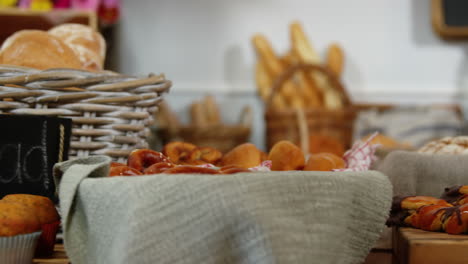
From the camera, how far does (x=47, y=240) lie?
25.5 inches

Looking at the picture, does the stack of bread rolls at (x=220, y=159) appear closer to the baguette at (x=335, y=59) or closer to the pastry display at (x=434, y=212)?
the pastry display at (x=434, y=212)

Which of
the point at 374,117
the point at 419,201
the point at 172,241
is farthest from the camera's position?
the point at 374,117

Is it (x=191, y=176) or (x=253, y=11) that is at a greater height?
(x=253, y=11)

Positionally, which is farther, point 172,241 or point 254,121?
point 254,121

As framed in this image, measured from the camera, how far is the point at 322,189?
0.57 metres

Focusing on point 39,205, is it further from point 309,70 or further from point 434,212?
point 309,70

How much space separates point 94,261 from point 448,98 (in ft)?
8.44

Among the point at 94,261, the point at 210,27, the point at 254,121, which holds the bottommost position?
the point at 254,121

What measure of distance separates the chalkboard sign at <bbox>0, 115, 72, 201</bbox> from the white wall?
6.84 feet

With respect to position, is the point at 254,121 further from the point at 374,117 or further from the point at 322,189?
the point at 322,189

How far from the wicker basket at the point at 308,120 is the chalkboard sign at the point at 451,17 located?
2.39 ft

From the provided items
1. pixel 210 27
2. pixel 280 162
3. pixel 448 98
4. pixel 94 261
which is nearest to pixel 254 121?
pixel 210 27

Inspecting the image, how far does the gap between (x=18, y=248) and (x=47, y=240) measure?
0.21ft

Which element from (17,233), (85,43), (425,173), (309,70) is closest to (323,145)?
(309,70)
